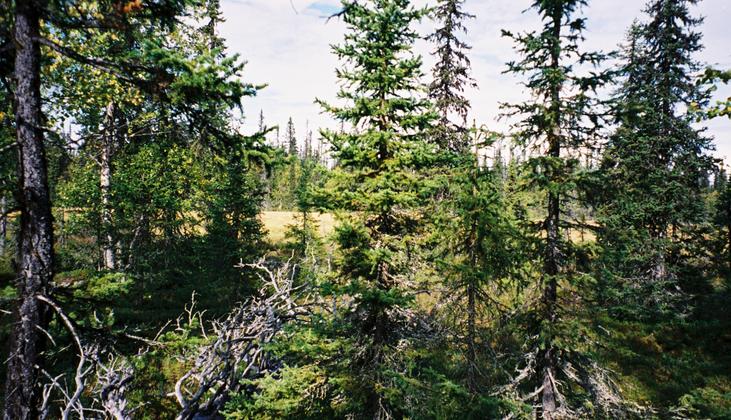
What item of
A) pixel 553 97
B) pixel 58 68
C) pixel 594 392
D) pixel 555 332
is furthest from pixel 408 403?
pixel 58 68

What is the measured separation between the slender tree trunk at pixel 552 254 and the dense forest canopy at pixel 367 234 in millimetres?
58

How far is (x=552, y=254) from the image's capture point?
10.0 metres

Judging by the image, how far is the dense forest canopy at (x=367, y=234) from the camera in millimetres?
4234

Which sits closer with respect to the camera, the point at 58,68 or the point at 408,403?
the point at 408,403

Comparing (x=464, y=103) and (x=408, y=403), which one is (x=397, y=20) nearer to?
(x=408, y=403)

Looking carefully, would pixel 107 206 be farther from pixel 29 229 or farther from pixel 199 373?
pixel 29 229

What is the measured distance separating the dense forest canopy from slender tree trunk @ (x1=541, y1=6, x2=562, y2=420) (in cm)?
6

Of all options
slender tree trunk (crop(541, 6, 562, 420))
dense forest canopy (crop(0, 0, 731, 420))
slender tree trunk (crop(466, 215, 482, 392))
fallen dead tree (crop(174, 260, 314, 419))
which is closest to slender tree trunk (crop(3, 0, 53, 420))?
→ dense forest canopy (crop(0, 0, 731, 420))

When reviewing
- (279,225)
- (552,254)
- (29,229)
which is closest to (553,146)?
(552,254)

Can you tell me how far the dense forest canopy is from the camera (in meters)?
4.23

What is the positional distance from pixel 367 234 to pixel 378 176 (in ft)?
4.63

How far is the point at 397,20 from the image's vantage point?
8.94 m

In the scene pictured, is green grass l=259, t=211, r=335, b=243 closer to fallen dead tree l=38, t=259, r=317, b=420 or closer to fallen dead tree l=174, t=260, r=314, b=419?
fallen dead tree l=174, t=260, r=314, b=419

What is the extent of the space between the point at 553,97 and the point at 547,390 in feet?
25.1
